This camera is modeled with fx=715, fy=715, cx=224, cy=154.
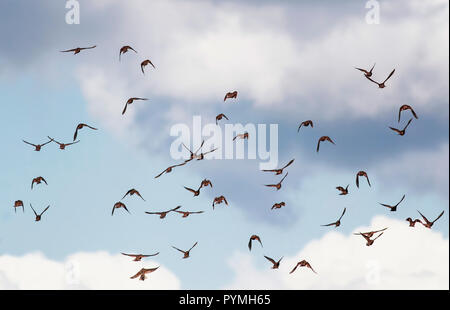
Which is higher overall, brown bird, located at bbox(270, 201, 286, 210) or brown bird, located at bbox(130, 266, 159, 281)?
brown bird, located at bbox(270, 201, 286, 210)

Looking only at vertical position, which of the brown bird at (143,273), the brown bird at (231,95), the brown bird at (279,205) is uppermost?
the brown bird at (231,95)

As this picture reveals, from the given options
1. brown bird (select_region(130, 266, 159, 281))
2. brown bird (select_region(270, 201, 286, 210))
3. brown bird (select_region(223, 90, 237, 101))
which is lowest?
brown bird (select_region(130, 266, 159, 281))

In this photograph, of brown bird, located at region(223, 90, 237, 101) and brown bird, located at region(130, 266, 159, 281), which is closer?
brown bird, located at region(130, 266, 159, 281)

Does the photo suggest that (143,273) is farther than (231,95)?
No

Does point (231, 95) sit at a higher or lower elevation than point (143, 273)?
higher

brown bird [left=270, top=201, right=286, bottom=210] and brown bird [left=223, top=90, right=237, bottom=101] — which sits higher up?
brown bird [left=223, top=90, right=237, bottom=101]

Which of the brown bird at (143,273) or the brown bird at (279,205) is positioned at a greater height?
the brown bird at (279,205)

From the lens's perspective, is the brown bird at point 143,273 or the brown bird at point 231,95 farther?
the brown bird at point 231,95
